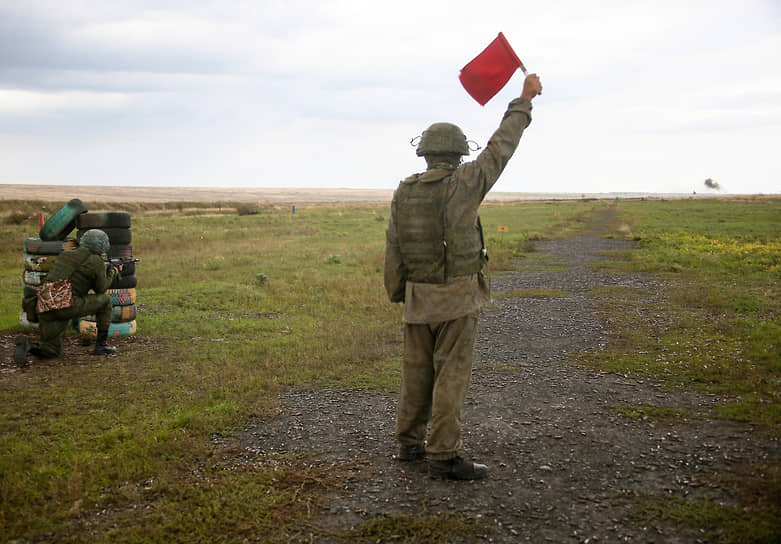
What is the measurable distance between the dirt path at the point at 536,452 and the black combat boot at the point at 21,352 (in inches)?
156

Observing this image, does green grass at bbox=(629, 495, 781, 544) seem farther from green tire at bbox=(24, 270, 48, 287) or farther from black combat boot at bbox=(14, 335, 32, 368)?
green tire at bbox=(24, 270, 48, 287)

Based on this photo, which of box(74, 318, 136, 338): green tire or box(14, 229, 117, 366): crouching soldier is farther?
box(74, 318, 136, 338): green tire

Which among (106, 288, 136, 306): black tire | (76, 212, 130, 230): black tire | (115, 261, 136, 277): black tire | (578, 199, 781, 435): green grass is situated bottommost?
(578, 199, 781, 435): green grass

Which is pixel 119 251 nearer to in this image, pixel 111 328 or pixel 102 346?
pixel 111 328

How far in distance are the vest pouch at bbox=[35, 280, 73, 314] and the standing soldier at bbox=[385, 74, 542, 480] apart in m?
5.65

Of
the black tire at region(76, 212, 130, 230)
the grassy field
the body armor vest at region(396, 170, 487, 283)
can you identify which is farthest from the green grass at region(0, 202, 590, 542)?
the body armor vest at region(396, 170, 487, 283)

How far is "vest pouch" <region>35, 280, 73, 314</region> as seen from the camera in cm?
830

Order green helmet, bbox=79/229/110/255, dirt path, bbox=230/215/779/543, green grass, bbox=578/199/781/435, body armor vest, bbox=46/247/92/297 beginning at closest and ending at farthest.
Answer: dirt path, bbox=230/215/779/543
green grass, bbox=578/199/781/435
body armor vest, bbox=46/247/92/297
green helmet, bbox=79/229/110/255

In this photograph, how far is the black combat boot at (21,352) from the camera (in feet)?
26.7

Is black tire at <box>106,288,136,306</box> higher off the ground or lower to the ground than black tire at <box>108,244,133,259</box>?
lower

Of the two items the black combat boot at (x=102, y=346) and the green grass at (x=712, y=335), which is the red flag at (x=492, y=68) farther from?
the black combat boot at (x=102, y=346)

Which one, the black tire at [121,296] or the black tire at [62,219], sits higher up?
the black tire at [62,219]

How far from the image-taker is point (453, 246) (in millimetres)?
4770

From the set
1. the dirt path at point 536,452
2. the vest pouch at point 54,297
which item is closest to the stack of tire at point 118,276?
the vest pouch at point 54,297
